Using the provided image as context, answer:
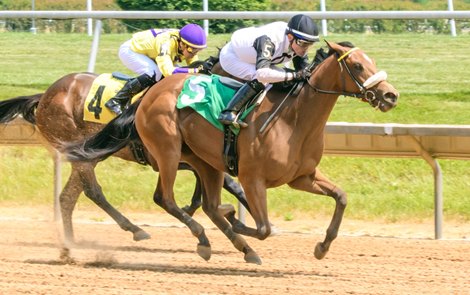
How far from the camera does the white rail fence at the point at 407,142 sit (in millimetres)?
9844

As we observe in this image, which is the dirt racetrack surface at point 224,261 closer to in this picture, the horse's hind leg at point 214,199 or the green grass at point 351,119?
the horse's hind leg at point 214,199

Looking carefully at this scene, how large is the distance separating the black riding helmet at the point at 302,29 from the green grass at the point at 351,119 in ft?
10.5

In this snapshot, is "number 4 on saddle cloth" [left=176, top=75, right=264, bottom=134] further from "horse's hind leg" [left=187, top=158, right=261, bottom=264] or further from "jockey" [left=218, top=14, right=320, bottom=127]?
"horse's hind leg" [left=187, top=158, right=261, bottom=264]

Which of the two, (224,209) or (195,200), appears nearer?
(224,209)

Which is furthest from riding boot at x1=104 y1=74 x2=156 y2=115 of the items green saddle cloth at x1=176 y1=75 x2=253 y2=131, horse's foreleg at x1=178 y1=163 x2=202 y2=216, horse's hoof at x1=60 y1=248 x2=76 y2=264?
horse's hoof at x1=60 y1=248 x2=76 y2=264

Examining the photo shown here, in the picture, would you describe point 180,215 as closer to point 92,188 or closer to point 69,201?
point 92,188

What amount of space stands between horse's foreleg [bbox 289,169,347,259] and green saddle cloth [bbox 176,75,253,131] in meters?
0.75

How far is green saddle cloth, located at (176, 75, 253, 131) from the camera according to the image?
28.1 feet

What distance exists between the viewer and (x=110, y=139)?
942 cm

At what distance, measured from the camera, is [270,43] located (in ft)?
27.2

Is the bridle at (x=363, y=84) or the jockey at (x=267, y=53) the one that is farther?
the jockey at (x=267, y=53)

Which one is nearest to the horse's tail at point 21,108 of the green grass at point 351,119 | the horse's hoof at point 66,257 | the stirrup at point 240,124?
the green grass at point 351,119

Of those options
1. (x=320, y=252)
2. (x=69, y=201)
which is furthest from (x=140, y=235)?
(x=320, y=252)

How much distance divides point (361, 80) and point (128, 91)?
2.52 metres
